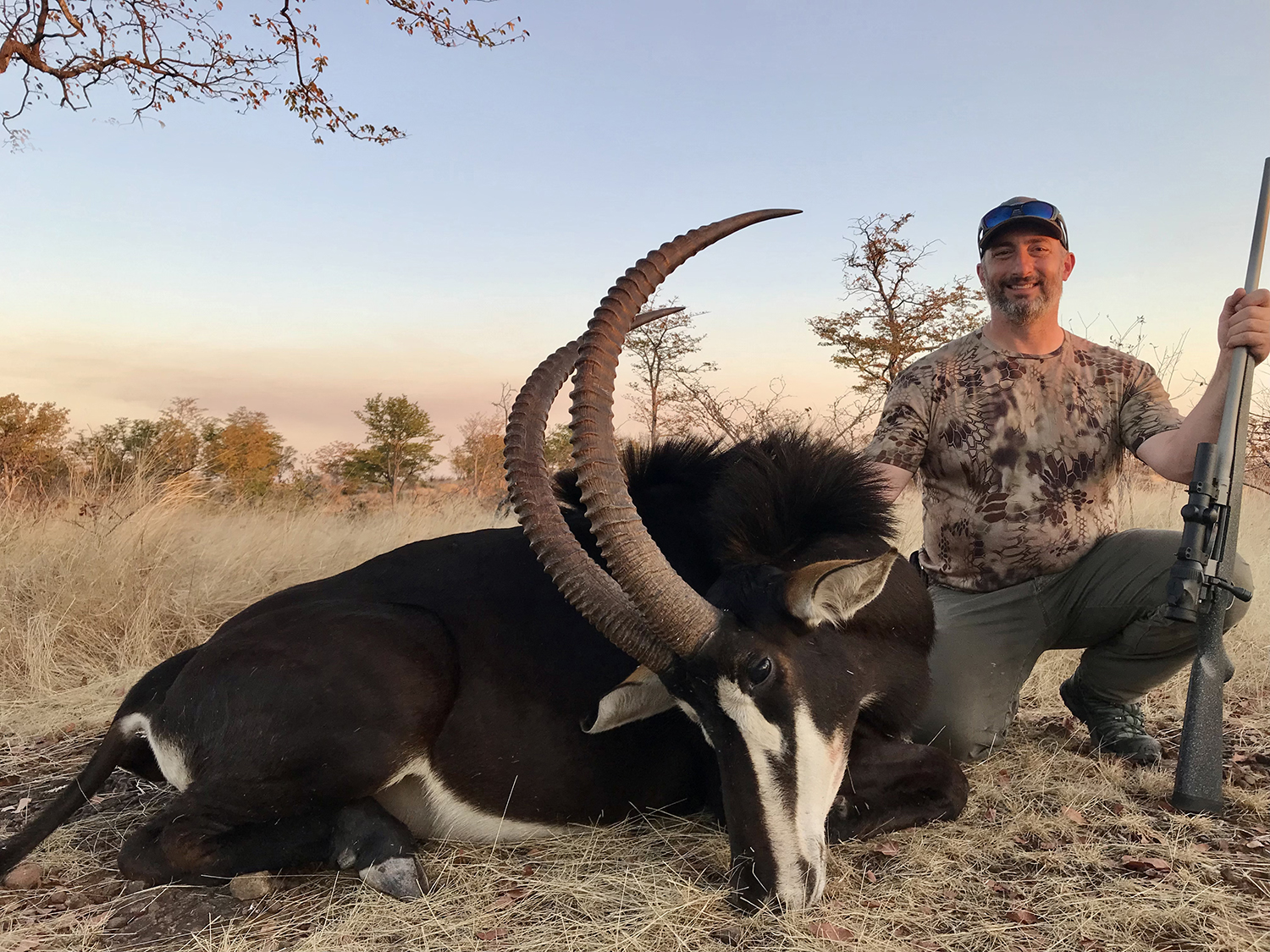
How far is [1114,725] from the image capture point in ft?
14.2

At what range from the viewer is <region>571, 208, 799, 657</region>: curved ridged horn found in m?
2.73

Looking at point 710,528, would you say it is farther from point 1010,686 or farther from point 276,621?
point 1010,686

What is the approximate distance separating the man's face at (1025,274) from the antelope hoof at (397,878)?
3.74 m

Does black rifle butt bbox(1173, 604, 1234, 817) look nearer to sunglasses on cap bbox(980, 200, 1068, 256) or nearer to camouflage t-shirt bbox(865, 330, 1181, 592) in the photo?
camouflage t-shirt bbox(865, 330, 1181, 592)

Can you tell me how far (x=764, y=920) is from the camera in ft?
8.67

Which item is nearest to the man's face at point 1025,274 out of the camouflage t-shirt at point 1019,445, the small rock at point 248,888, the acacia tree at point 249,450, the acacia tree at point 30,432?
the camouflage t-shirt at point 1019,445

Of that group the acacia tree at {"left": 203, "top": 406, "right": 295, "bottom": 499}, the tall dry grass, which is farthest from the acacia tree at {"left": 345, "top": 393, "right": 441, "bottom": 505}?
the tall dry grass

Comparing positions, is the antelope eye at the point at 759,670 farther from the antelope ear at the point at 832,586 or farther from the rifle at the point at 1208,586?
the rifle at the point at 1208,586

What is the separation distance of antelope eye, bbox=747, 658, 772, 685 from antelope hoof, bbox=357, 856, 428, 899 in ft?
4.45

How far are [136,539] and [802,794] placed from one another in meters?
6.65

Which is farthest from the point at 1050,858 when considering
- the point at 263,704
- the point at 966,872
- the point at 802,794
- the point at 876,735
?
the point at 263,704

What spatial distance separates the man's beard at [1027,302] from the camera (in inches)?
178

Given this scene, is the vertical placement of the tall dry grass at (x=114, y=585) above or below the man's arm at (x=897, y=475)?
below

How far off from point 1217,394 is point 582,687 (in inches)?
115
